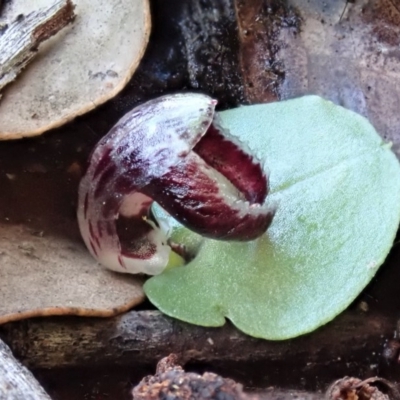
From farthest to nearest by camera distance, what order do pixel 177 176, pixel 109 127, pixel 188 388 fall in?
pixel 109 127, pixel 177 176, pixel 188 388

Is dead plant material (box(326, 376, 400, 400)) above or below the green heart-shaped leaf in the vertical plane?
below

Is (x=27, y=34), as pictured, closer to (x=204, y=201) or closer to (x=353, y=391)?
(x=204, y=201)

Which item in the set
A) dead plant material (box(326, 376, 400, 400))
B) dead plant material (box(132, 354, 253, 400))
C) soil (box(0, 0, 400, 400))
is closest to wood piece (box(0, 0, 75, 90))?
soil (box(0, 0, 400, 400))

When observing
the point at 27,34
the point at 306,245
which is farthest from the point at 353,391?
the point at 27,34

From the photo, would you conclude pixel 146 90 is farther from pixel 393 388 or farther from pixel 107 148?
pixel 393 388

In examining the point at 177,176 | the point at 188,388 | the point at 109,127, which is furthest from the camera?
the point at 109,127

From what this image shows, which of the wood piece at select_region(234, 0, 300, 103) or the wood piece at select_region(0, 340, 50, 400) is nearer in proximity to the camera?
the wood piece at select_region(0, 340, 50, 400)

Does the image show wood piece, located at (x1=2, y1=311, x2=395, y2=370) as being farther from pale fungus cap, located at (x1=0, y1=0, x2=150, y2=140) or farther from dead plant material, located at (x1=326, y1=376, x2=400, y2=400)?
pale fungus cap, located at (x1=0, y1=0, x2=150, y2=140)
